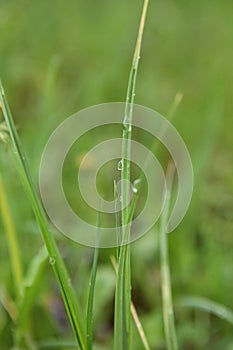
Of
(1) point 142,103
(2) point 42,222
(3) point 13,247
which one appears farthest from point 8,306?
(1) point 142,103

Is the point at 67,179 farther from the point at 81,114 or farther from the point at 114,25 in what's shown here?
the point at 114,25

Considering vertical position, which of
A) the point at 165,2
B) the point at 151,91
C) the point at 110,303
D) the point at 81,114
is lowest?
the point at 110,303

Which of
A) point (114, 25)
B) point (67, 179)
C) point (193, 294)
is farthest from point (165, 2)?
point (193, 294)

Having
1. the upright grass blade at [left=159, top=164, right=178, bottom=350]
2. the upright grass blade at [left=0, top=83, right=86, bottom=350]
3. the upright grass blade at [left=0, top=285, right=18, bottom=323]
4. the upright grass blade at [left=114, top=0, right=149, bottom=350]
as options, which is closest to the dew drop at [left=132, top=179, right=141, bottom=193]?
the upright grass blade at [left=114, top=0, right=149, bottom=350]

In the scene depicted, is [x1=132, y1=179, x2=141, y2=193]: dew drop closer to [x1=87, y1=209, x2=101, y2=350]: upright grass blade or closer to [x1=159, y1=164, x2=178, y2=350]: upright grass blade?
[x1=87, y1=209, x2=101, y2=350]: upright grass blade

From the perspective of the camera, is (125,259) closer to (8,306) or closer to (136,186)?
(136,186)
